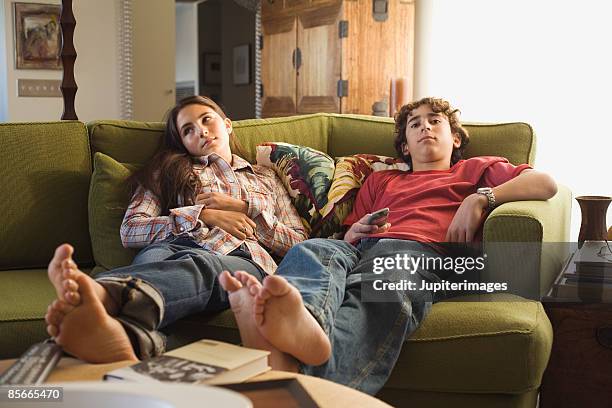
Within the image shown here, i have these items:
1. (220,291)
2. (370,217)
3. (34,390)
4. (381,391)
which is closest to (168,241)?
(220,291)

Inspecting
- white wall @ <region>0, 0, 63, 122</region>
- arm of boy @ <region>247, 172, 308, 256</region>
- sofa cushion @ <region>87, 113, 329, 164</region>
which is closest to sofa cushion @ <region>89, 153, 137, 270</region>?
sofa cushion @ <region>87, 113, 329, 164</region>

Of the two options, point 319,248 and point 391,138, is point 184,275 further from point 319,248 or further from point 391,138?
point 391,138

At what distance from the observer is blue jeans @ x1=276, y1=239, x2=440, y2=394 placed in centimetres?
168

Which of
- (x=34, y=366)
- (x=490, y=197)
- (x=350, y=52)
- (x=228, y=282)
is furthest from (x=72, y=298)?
(x=350, y=52)

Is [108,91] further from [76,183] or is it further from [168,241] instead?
[168,241]

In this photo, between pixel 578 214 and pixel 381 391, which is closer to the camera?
pixel 381 391

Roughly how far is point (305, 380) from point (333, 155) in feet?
5.15

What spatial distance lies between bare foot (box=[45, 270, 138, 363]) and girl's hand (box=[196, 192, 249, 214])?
89 centimetres

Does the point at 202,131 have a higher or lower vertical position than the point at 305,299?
higher

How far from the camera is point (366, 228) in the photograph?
7.01ft

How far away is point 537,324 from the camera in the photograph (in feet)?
5.95

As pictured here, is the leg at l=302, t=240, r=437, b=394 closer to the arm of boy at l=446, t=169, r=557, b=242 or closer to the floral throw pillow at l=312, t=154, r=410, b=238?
the arm of boy at l=446, t=169, r=557, b=242

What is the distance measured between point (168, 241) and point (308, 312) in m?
0.65

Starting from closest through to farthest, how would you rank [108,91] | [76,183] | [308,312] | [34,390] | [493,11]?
[34,390], [308,312], [76,183], [493,11], [108,91]
